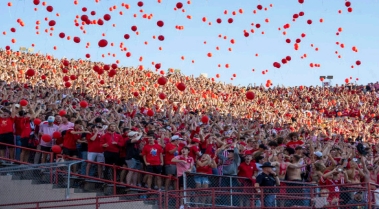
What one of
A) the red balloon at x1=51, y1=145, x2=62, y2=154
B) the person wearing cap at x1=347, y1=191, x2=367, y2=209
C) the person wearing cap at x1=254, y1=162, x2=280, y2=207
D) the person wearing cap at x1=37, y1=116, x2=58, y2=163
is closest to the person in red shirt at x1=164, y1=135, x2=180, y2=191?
the red balloon at x1=51, y1=145, x2=62, y2=154

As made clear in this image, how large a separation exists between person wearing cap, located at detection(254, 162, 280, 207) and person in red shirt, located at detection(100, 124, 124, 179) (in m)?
3.96

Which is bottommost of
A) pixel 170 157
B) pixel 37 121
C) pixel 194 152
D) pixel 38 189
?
pixel 38 189

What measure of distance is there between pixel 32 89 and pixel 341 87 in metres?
27.3

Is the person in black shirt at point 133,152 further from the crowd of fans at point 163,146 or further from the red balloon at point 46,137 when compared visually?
the red balloon at point 46,137

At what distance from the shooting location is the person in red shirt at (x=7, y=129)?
17297mm

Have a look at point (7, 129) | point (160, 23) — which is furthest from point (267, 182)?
point (160, 23)

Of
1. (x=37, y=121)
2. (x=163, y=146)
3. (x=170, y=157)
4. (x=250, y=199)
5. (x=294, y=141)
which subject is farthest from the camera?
(x=294, y=141)

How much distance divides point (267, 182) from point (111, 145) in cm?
427

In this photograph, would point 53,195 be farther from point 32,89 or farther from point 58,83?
point 58,83

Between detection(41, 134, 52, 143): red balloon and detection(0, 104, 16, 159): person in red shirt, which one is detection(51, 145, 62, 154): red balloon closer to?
detection(41, 134, 52, 143): red balloon

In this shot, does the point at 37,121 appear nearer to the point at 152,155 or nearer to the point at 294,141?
the point at 152,155

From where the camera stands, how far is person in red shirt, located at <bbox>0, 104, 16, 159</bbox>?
17.3m

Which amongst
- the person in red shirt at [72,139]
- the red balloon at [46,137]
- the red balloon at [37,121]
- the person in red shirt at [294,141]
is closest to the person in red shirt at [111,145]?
the person in red shirt at [72,139]

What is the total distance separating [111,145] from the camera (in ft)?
54.4
